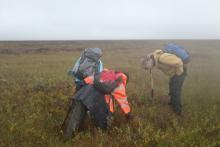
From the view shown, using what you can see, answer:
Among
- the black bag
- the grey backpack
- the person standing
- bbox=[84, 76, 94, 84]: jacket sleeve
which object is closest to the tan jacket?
the person standing

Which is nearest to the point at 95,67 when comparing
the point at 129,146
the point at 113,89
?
the point at 113,89

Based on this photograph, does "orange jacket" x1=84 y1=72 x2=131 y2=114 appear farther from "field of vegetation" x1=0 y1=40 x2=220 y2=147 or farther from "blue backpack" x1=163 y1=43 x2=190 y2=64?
"blue backpack" x1=163 y1=43 x2=190 y2=64

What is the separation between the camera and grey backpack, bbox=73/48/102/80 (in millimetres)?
8250

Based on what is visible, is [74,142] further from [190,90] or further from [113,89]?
[190,90]

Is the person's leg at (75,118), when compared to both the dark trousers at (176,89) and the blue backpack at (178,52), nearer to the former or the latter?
the dark trousers at (176,89)

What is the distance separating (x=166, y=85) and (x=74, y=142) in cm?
Answer: 820

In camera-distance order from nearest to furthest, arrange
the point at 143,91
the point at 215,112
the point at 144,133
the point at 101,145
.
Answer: the point at 101,145
the point at 144,133
the point at 215,112
the point at 143,91

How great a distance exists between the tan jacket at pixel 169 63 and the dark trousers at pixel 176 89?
16 centimetres

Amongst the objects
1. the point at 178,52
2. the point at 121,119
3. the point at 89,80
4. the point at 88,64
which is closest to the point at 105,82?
the point at 89,80

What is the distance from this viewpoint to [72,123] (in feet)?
24.6

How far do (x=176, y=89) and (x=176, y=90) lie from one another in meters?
0.03

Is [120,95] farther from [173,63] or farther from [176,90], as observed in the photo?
[176,90]

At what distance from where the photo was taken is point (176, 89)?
952cm

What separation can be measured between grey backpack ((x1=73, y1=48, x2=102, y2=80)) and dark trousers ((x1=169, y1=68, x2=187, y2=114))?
7.03 ft
